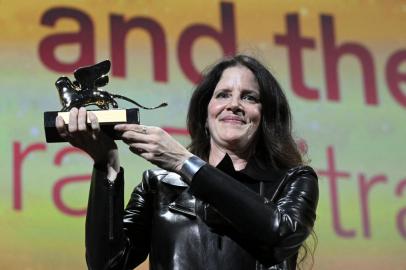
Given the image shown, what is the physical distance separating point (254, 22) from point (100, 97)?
4.19 ft

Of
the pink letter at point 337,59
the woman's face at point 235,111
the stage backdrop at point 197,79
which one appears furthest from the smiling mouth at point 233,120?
the pink letter at point 337,59

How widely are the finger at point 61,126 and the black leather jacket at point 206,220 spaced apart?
0.11 metres

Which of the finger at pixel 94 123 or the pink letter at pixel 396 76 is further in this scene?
the pink letter at pixel 396 76

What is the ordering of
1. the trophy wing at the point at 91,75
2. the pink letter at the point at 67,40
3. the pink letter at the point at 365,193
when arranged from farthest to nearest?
the pink letter at the point at 365,193 → the pink letter at the point at 67,40 → the trophy wing at the point at 91,75

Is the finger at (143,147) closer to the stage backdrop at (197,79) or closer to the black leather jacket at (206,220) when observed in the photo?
the black leather jacket at (206,220)

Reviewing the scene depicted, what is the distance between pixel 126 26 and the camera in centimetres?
235

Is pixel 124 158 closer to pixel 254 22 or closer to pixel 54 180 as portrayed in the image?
pixel 54 180

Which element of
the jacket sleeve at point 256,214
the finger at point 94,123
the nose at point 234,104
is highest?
the nose at point 234,104

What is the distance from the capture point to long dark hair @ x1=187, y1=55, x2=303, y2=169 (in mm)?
1492

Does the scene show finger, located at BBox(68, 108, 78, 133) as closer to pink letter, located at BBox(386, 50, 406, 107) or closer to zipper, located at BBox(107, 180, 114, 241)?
zipper, located at BBox(107, 180, 114, 241)

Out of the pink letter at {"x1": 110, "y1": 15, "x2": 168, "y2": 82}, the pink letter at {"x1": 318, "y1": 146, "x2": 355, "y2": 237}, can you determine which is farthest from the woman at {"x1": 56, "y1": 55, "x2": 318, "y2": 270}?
the pink letter at {"x1": 318, "y1": 146, "x2": 355, "y2": 237}

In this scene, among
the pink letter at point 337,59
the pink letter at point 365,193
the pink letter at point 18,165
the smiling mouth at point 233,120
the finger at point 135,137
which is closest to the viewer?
the finger at point 135,137

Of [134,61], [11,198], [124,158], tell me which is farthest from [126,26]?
[11,198]

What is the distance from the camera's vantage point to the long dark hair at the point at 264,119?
1492mm
